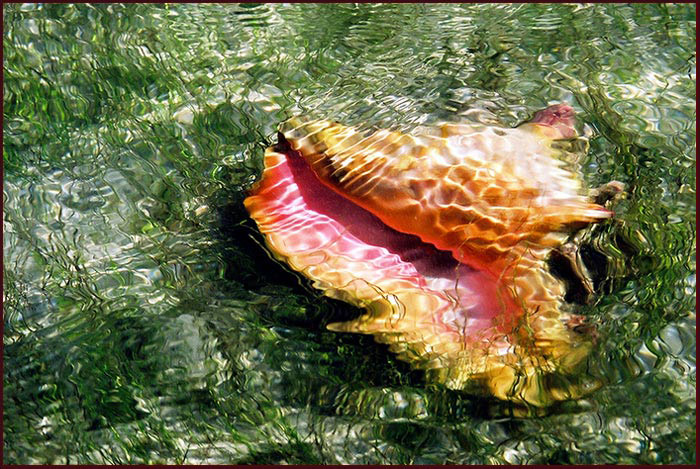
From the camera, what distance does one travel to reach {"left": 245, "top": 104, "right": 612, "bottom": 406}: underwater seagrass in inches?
92.7

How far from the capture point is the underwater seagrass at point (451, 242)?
2.36 metres

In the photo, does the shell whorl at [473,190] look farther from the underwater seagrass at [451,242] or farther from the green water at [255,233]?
the green water at [255,233]

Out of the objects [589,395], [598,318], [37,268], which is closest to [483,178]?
[598,318]

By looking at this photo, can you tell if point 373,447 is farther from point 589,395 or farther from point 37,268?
point 37,268

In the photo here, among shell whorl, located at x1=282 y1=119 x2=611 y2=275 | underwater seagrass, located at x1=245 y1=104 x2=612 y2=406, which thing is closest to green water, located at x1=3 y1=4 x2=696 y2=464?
underwater seagrass, located at x1=245 y1=104 x2=612 y2=406

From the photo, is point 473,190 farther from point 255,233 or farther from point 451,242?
point 255,233

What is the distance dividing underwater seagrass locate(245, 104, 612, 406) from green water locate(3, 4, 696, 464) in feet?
0.30

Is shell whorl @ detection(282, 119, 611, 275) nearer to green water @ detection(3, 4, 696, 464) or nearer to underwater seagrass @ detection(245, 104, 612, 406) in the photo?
underwater seagrass @ detection(245, 104, 612, 406)

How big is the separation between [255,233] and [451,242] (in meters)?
0.79

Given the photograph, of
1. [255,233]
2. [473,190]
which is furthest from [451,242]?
[255,233]

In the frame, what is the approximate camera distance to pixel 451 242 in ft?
8.42

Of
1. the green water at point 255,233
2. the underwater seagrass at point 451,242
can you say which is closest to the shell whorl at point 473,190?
the underwater seagrass at point 451,242

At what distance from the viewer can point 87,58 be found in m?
3.79

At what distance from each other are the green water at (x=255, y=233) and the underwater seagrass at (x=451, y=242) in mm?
91
